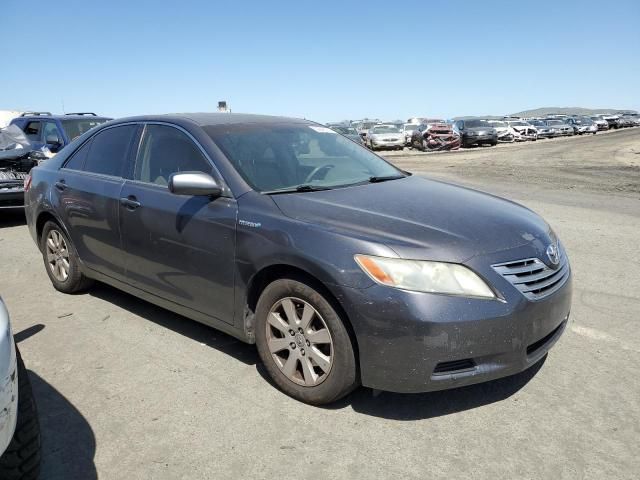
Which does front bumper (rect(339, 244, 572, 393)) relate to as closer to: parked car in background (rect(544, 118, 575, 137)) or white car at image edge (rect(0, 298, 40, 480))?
white car at image edge (rect(0, 298, 40, 480))

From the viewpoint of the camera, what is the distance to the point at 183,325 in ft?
14.3

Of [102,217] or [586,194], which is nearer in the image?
[102,217]

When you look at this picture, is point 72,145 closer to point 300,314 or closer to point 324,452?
point 300,314

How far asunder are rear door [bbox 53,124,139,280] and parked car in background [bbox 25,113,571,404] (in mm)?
19

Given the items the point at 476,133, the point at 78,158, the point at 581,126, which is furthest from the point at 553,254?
the point at 581,126

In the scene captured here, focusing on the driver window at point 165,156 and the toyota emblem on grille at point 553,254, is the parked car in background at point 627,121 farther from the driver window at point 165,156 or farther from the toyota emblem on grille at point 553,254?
the driver window at point 165,156

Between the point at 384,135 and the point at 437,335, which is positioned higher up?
the point at 437,335

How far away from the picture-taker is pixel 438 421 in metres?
2.95

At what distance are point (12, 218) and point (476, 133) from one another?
2667 cm

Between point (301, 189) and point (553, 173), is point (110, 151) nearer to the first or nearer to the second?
point (301, 189)

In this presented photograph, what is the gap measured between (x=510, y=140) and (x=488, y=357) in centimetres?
3689

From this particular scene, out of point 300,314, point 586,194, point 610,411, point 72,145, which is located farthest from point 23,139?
point 586,194

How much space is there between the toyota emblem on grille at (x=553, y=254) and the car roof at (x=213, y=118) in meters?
2.26

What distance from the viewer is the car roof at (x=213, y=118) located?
13.2ft
